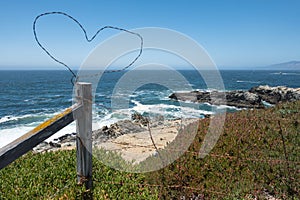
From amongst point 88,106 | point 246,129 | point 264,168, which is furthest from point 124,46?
point 246,129

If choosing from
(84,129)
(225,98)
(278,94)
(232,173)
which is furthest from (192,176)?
(278,94)

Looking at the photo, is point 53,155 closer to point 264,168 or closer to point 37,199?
point 37,199

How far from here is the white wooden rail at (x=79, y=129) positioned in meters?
2.17

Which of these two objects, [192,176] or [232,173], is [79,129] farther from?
[232,173]

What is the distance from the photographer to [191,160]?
5.25m

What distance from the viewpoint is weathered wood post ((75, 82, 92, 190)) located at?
112 inches

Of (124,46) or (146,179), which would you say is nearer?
(124,46)

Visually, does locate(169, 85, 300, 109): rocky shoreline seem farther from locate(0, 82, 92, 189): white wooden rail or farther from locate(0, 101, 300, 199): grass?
locate(0, 82, 92, 189): white wooden rail

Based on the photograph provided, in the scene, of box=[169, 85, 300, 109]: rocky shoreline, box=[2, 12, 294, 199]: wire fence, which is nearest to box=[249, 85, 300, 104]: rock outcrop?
box=[169, 85, 300, 109]: rocky shoreline

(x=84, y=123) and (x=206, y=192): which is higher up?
(x=84, y=123)

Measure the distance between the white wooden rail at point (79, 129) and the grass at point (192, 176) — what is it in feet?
1.02

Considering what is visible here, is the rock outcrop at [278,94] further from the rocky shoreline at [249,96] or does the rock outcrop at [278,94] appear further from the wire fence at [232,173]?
the wire fence at [232,173]

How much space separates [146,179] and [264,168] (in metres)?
2.29

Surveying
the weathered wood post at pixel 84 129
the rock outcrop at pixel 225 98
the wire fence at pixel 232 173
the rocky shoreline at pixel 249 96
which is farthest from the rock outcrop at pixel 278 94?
the weathered wood post at pixel 84 129
